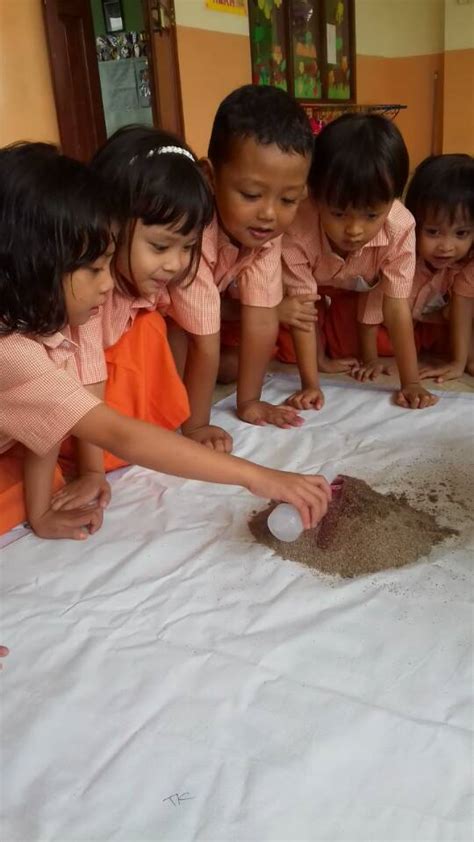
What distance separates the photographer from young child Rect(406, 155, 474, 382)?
1.46m

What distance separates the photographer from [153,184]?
1.02 meters

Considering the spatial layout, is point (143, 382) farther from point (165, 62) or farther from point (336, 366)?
point (165, 62)

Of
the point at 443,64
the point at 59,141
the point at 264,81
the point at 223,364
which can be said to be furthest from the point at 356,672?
the point at 443,64

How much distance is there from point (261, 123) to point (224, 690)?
0.87 m

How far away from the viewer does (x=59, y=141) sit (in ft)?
10.4

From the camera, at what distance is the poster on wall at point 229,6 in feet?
11.0

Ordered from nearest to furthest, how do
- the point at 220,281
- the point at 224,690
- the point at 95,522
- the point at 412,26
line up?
the point at 224,690
the point at 95,522
the point at 220,281
the point at 412,26

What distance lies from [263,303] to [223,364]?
1.02 feet

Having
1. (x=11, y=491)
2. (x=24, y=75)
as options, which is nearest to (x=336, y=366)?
(x=11, y=491)

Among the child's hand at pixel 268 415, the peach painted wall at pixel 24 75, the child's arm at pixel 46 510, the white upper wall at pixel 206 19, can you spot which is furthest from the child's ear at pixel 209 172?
the white upper wall at pixel 206 19

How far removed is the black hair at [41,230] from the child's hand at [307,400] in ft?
2.18

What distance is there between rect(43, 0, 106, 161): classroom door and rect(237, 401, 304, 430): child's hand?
7.27 feet

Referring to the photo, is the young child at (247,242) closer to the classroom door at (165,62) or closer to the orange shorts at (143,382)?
the orange shorts at (143,382)

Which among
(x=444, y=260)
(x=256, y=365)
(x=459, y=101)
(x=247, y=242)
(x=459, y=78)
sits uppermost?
(x=459, y=78)
